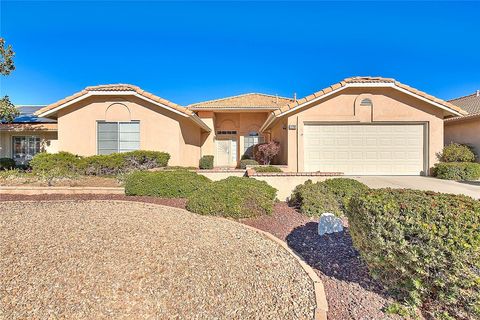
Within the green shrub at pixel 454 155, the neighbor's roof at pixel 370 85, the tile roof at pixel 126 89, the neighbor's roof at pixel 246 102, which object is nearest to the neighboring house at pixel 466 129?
the green shrub at pixel 454 155

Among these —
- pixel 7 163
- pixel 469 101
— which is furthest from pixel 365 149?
pixel 7 163

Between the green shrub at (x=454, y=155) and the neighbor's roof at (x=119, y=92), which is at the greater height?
the neighbor's roof at (x=119, y=92)

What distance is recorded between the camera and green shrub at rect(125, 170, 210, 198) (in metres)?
8.20

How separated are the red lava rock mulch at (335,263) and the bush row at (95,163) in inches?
217

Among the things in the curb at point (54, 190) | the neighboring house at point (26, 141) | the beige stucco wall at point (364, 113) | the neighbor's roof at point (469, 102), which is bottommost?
the curb at point (54, 190)

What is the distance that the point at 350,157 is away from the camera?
12.5 metres

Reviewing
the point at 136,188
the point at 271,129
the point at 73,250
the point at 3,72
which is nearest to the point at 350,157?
Answer: the point at 271,129

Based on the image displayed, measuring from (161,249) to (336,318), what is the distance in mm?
2695

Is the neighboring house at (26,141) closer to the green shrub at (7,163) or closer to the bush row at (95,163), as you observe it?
the green shrub at (7,163)

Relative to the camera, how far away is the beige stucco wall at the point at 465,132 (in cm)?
1422

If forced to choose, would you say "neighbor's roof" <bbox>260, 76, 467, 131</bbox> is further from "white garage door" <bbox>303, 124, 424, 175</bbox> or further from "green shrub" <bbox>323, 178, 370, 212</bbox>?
"green shrub" <bbox>323, 178, 370, 212</bbox>

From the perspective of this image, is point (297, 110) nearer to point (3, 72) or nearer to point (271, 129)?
point (271, 129)

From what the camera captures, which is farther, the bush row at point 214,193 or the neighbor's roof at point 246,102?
the neighbor's roof at point 246,102

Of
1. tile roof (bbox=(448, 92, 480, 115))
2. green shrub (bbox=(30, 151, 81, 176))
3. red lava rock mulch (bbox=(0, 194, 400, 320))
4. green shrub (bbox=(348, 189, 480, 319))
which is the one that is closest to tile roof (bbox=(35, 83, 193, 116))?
green shrub (bbox=(30, 151, 81, 176))
